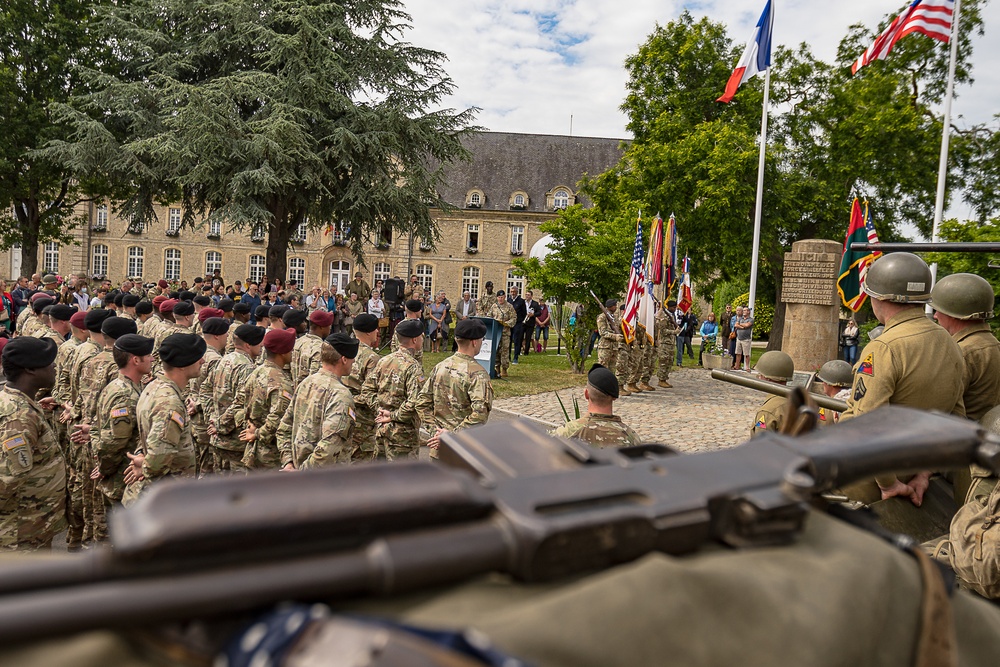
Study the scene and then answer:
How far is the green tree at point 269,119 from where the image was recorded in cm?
2294

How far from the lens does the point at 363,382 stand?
785 centimetres

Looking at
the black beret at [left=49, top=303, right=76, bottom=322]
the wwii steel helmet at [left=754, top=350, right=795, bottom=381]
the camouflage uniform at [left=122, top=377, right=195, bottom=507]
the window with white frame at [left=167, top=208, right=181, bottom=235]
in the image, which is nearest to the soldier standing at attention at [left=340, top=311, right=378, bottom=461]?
the camouflage uniform at [left=122, top=377, right=195, bottom=507]

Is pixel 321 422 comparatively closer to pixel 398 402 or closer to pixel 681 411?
pixel 398 402

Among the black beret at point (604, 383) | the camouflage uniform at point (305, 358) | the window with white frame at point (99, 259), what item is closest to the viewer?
the black beret at point (604, 383)

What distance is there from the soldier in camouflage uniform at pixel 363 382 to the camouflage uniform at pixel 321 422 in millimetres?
1624

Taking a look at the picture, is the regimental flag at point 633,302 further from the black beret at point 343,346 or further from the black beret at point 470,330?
the black beret at point 343,346

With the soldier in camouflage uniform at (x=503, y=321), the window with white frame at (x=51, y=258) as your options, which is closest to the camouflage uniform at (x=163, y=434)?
the soldier in camouflage uniform at (x=503, y=321)

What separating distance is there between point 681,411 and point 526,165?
144ft

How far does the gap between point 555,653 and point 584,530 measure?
0.16 meters

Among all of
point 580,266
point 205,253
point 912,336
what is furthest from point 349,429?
point 205,253

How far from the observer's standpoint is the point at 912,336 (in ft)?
12.5

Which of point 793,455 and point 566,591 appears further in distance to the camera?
point 793,455

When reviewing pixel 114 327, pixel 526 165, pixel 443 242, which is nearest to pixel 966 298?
pixel 114 327

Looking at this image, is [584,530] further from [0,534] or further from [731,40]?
[731,40]
